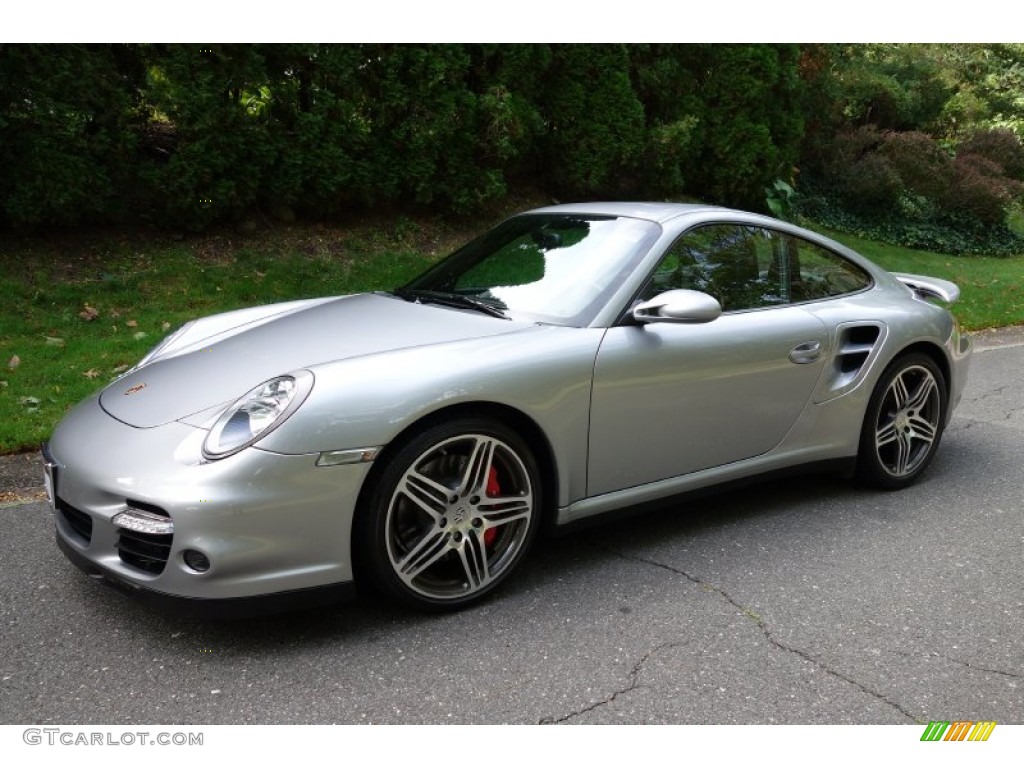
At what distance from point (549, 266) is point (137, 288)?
15.9 ft

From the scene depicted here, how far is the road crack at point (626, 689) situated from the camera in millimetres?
2508

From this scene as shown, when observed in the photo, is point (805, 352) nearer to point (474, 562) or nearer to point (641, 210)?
point (641, 210)

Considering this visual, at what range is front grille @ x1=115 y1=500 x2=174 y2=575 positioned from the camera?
2.67m

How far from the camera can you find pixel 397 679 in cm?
269

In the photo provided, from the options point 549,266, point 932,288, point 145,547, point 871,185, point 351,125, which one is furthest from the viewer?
point 871,185

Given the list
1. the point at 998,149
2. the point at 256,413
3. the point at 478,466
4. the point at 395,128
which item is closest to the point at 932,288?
the point at 478,466

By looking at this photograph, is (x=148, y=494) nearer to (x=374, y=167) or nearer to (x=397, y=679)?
(x=397, y=679)

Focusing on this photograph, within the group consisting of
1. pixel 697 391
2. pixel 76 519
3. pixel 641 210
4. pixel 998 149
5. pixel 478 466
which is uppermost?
pixel 641 210

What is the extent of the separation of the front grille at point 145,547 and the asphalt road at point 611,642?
293 millimetres

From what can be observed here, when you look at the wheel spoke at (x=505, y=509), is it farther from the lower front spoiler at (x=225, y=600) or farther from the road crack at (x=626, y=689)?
the road crack at (x=626, y=689)

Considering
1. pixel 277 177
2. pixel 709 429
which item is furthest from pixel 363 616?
pixel 277 177

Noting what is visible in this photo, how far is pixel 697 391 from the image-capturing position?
139 inches

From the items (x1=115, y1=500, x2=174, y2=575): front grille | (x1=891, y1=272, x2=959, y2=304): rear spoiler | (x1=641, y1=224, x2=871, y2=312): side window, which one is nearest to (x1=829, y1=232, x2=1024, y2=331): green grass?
(x1=891, y1=272, x2=959, y2=304): rear spoiler
